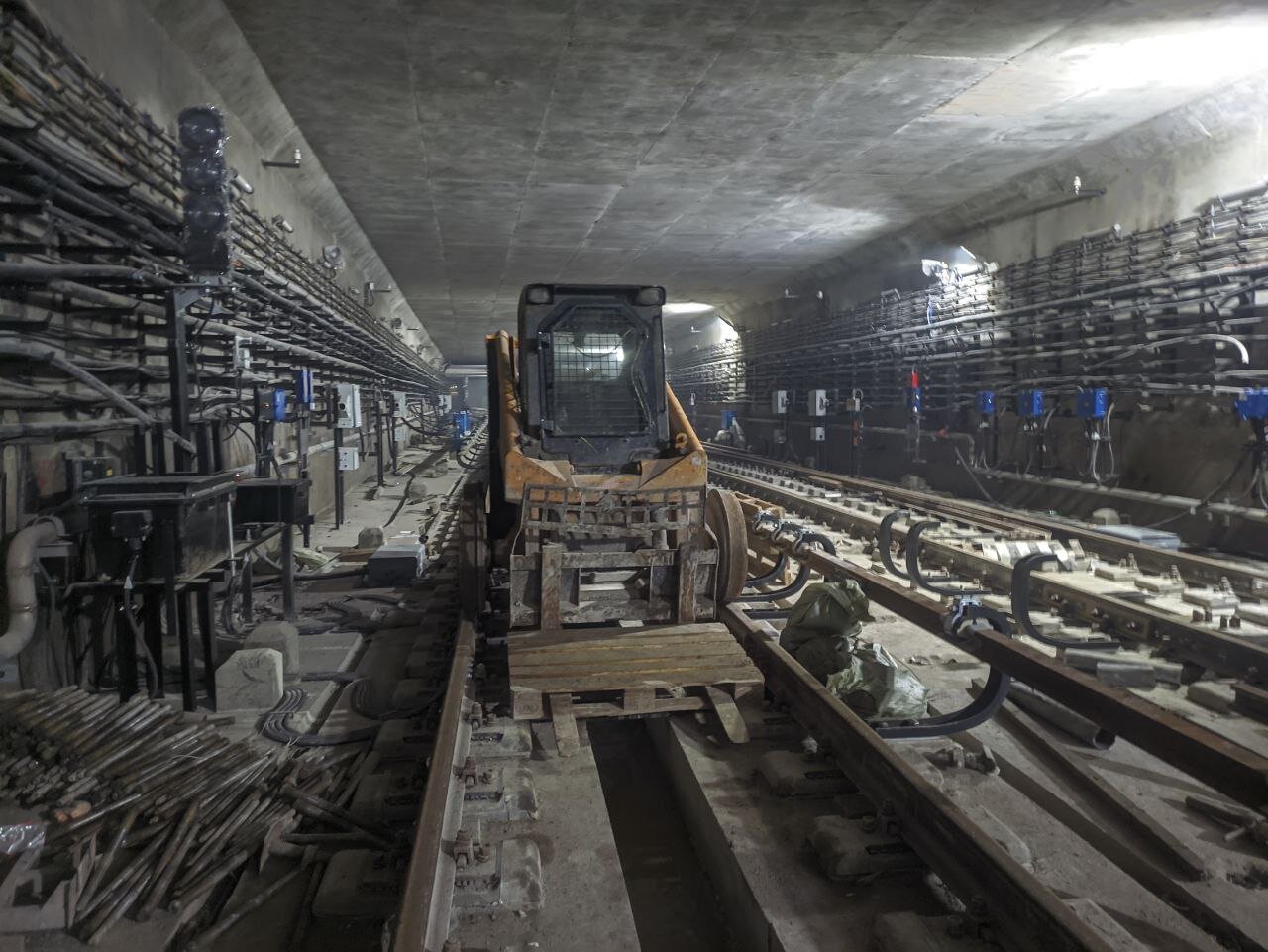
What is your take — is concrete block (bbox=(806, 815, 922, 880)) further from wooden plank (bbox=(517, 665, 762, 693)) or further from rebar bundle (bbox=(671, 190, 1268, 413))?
rebar bundle (bbox=(671, 190, 1268, 413))

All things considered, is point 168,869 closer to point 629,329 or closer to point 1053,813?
point 1053,813

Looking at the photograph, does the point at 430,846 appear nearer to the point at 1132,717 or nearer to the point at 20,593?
the point at 1132,717

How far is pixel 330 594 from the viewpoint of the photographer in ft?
27.6

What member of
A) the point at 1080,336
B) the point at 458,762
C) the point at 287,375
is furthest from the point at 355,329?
the point at 1080,336

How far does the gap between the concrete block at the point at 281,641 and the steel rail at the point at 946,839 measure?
3.62 metres

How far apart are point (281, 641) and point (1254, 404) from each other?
10.2 meters

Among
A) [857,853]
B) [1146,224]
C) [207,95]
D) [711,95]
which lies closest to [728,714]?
[857,853]

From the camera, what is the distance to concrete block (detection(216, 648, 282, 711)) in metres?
5.18

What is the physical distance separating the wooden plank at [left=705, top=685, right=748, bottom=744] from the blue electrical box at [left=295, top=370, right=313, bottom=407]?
6.85m

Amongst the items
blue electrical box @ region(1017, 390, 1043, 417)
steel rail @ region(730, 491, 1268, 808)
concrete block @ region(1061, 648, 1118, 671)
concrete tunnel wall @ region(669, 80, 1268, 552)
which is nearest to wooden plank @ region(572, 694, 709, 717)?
steel rail @ region(730, 491, 1268, 808)

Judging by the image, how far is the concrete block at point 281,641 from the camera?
5.79 m

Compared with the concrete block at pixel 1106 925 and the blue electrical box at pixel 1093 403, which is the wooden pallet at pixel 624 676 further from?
the blue electrical box at pixel 1093 403

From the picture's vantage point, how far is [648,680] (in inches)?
190

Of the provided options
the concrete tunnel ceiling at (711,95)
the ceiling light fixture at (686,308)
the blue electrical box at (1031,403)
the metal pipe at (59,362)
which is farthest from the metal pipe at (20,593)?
the ceiling light fixture at (686,308)
